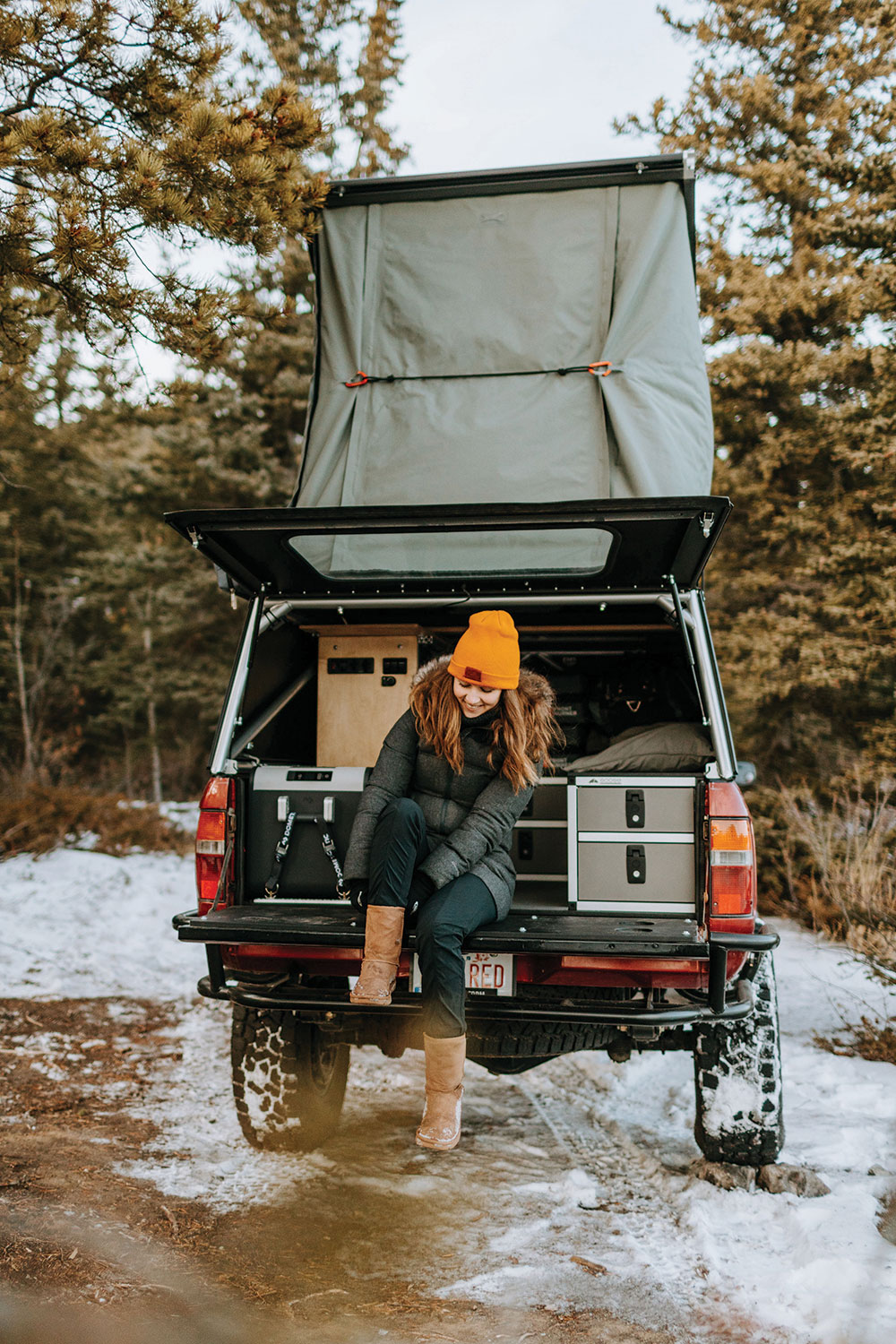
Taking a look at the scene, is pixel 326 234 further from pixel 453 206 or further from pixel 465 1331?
pixel 465 1331

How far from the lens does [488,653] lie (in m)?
3.37

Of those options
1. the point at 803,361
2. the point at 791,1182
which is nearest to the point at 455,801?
the point at 791,1182

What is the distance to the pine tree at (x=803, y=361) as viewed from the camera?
932 cm

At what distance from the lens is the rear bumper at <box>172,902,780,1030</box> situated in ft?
10.1

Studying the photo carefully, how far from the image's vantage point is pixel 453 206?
16.2ft

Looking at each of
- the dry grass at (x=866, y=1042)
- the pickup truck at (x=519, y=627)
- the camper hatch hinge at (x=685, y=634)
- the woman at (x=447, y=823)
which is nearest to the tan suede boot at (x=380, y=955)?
the woman at (x=447, y=823)

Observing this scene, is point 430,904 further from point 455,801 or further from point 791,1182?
point 791,1182

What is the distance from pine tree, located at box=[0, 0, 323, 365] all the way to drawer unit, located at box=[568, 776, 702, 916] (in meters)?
2.79

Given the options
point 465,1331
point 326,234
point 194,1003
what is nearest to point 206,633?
point 194,1003

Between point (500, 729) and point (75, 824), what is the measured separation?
731cm

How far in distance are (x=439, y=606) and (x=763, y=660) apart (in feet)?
19.9

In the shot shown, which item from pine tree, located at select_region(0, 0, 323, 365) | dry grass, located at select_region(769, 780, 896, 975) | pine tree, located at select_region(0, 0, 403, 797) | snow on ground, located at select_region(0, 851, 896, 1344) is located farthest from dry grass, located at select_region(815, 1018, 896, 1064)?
pine tree, located at select_region(0, 0, 403, 797)

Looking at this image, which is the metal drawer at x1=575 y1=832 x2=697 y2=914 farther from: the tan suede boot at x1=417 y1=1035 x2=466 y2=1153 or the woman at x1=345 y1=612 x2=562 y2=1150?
the tan suede boot at x1=417 y1=1035 x2=466 y2=1153

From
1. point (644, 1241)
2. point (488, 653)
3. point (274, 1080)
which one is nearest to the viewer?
point (644, 1241)
